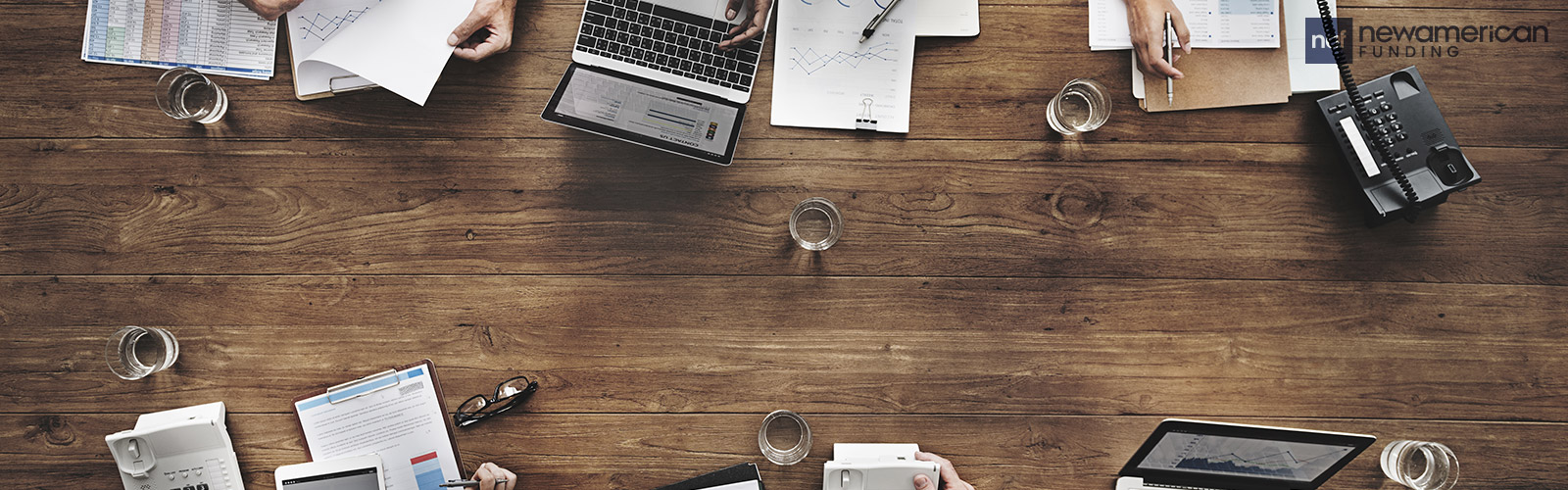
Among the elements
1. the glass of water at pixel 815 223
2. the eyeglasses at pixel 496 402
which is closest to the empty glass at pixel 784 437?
the glass of water at pixel 815 223

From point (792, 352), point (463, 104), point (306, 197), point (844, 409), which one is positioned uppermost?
point (463, 104)

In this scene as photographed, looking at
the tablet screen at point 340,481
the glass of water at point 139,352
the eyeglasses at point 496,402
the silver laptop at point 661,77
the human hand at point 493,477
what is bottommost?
the human hand at point 493,477

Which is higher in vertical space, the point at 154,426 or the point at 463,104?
the point at 463,104

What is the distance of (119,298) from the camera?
176cm

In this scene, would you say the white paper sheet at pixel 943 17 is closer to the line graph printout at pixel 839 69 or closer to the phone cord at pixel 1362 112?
the line graph printout at pixel 839 69

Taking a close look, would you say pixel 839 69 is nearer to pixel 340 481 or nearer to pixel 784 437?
pixel 784 437

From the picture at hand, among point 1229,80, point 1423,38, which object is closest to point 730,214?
point 1229,80

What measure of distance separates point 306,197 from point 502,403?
61 centimetres

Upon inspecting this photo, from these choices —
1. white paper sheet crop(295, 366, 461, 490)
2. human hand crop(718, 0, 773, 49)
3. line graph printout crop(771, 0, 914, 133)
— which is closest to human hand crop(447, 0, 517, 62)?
human hand crop(718, 0, 773, 49)

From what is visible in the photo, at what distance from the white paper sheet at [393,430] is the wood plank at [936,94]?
554 mm

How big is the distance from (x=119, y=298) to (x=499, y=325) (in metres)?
0.81

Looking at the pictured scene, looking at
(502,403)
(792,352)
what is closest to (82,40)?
(502,403)

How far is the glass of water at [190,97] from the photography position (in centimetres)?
174

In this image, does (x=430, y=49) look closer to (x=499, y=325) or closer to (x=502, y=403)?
(x=499, y=325)
